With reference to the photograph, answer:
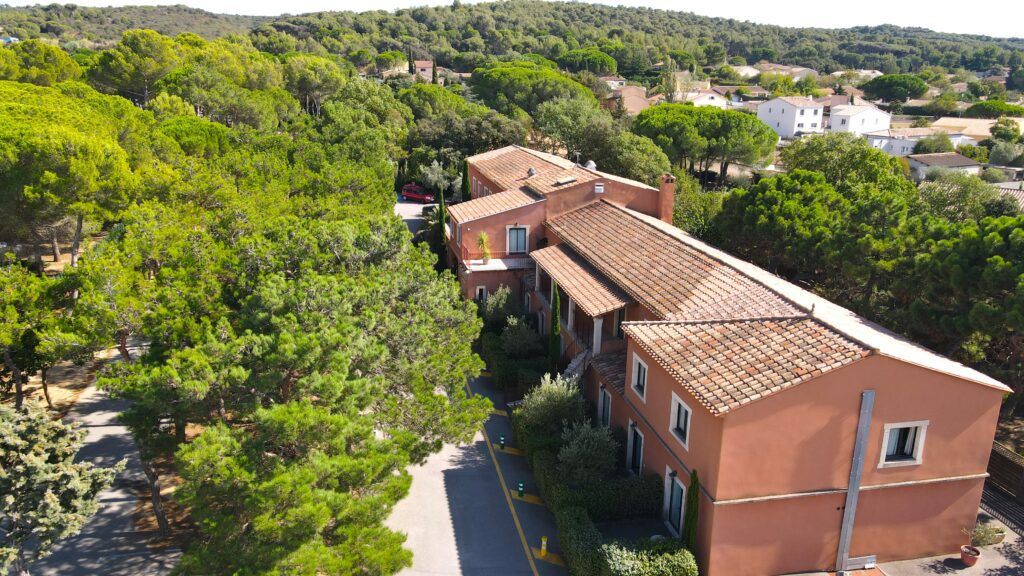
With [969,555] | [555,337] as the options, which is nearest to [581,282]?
[555,337]

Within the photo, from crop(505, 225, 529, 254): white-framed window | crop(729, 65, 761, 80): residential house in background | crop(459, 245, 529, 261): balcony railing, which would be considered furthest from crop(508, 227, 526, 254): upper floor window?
crop(729, 65, 761, 80): residential house in background

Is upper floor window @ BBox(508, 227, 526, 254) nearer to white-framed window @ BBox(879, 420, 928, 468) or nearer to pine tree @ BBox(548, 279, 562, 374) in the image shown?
pine tree @ BBox(548, 279, 562, 374)

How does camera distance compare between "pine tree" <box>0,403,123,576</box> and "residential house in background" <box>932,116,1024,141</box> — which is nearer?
"pine tree" <box>0,403,123,576</box>

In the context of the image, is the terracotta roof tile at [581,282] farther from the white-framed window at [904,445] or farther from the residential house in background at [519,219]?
the white-framed window at [904,445]

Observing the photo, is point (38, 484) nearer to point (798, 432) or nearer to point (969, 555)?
point (798, 432)

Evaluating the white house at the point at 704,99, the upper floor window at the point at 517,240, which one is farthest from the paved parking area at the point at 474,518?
the white house at the point at 704,99
